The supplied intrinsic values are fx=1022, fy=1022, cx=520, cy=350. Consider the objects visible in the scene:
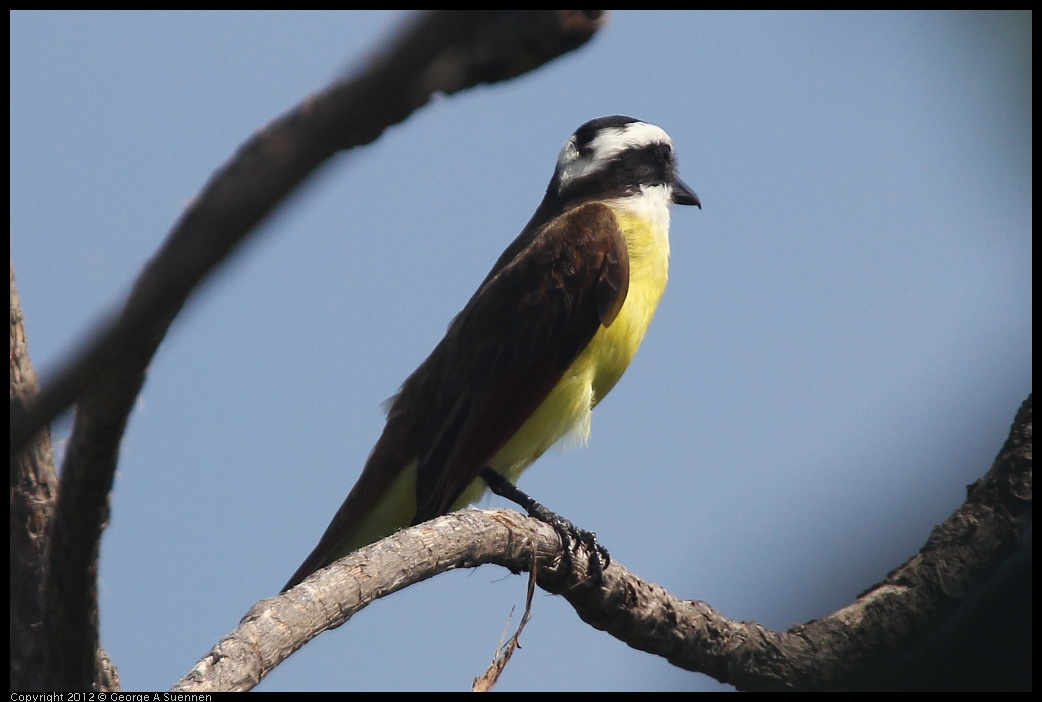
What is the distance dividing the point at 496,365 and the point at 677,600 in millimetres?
2012

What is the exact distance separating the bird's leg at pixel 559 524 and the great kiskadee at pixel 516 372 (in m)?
0.07

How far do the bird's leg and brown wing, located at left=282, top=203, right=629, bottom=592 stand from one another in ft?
0.98

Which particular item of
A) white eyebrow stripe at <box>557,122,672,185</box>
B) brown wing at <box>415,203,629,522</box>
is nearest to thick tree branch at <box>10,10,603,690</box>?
brown wing at <box>415,203,629,522</box>

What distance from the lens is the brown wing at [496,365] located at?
19.4 feet

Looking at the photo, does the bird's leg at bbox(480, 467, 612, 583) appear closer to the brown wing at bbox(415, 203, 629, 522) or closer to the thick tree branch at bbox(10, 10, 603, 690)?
the brown wing at bbox(415, 203, 629, 522)

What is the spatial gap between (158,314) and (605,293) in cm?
497

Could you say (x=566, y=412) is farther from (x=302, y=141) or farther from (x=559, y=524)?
(x=302, y=141)

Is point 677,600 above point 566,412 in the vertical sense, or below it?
below

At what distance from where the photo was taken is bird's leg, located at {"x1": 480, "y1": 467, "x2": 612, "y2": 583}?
4.93 metres

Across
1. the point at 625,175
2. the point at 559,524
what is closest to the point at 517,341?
the point at 559,524

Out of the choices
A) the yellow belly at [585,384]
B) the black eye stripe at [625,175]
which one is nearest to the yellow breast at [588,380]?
the yellow belly at [585,384]

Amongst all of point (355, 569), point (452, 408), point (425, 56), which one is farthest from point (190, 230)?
point (452, 408)

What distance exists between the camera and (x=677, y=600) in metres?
4.80
